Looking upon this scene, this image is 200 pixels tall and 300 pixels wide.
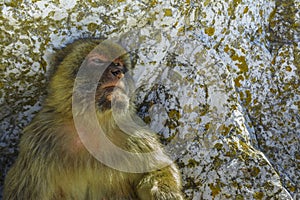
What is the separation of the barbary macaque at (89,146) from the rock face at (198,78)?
0.32 meters

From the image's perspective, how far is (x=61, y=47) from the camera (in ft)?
12.9

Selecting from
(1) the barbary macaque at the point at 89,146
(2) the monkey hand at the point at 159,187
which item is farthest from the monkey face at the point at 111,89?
(2) the monkey hand at the point at 159,187

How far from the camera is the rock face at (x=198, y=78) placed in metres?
3.90

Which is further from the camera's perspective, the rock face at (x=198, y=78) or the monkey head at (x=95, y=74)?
the rock face at (x=198, y=78)

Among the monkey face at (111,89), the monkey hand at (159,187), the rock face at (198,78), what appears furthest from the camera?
→ the rock face at (198,78)

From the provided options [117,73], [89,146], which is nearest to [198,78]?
[117,73]

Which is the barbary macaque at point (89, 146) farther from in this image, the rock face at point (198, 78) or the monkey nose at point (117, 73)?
the rock face at point (198, 78)

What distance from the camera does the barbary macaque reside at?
3506mm

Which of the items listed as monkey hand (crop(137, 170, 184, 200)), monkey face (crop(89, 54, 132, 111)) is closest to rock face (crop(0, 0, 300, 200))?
monkey hand (crop(137, 170, 184, 200))

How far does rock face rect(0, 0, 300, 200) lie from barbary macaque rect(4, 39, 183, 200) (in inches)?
12.5

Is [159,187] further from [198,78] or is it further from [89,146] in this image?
[198,78]

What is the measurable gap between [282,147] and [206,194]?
0.88 meters

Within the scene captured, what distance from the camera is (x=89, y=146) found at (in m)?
3.59

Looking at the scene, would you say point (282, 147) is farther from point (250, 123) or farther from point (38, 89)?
point (38, 89)
